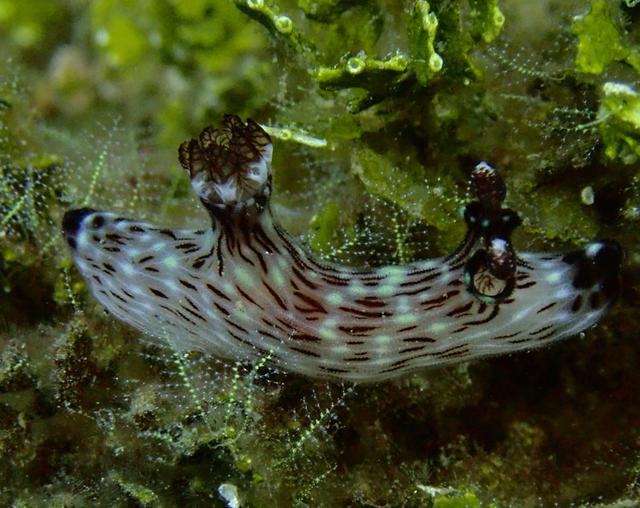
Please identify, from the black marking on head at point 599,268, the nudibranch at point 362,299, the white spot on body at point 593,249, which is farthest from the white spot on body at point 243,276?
the white spot on body at point 593,249

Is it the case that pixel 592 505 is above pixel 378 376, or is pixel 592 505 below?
below

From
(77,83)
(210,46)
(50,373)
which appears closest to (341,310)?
(50,373)

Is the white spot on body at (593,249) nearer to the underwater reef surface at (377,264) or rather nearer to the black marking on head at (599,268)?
the black marking on head at (599,268)

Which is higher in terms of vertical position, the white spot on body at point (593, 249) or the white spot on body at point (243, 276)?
the white spot on body at point (593, 249)

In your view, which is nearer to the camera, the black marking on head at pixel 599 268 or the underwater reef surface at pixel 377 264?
the black marking on head at pixel 599 268

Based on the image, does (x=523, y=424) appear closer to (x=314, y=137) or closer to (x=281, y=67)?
(x=314, y=137)

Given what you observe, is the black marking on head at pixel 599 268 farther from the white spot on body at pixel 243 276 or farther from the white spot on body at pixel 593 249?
the white spot on body at pixel 243 276

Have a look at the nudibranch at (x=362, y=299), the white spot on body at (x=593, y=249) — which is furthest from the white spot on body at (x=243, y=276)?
the white spot on body at (x=593, y=249)

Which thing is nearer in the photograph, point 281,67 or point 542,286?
point 542,286
